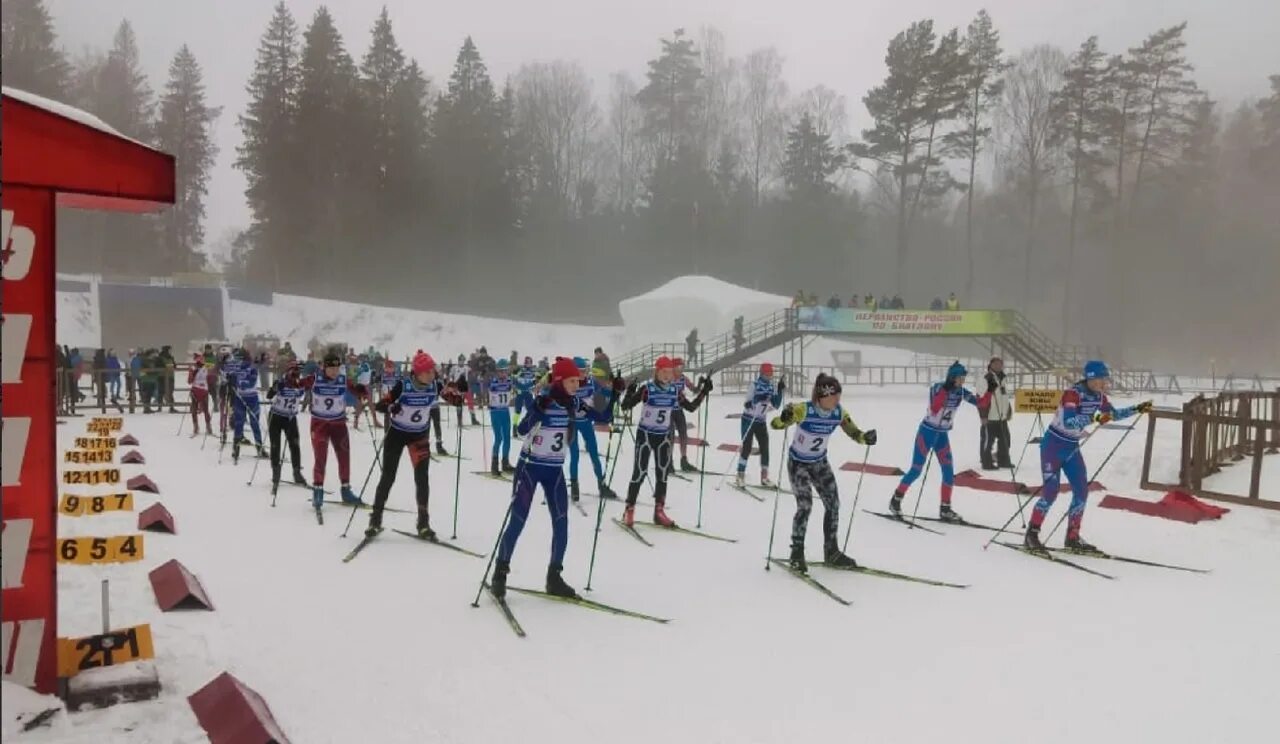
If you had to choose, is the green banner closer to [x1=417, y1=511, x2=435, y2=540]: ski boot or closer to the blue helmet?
the blue helmet

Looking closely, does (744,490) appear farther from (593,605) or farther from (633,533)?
(593,605)

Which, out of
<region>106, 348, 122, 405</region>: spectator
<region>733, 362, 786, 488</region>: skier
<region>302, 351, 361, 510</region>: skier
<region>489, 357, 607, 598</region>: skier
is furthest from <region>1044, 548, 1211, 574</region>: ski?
<region>106, 348, 122, 405</region>: spectator

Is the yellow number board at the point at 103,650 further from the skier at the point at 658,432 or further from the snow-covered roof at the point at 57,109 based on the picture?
the skier at the point at 658,432

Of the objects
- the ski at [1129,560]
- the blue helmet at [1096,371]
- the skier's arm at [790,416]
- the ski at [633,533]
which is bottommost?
the ski at [633,533]

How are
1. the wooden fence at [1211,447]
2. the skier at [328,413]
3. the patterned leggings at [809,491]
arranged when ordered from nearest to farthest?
the patterned leggings at [809,491] → the skier at [328,413] → the wooden fence at [1211,447]

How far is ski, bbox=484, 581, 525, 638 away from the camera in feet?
20.1

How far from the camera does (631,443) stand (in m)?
19.0

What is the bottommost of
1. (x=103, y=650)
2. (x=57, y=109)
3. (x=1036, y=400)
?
(x=103, y=650)

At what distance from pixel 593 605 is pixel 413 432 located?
11.5 ft

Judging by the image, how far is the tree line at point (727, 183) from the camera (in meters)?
47.2

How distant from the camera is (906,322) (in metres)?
31.3

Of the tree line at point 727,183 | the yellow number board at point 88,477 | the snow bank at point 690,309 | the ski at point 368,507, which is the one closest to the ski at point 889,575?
the ski at point 368,507

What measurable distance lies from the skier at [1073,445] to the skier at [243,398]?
1272cm

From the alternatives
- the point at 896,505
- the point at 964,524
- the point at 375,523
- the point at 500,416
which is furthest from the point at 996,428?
the point at 375,523
